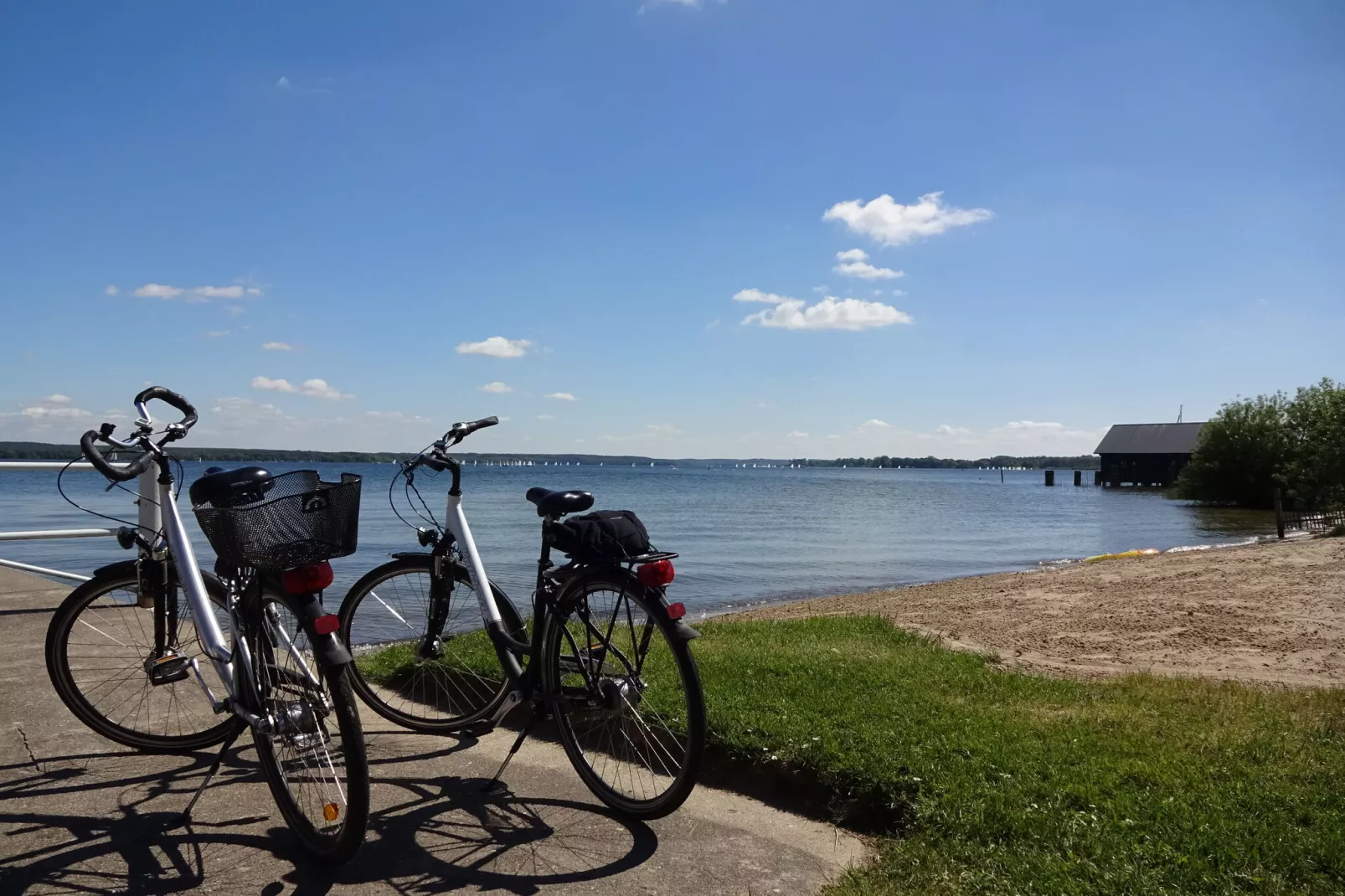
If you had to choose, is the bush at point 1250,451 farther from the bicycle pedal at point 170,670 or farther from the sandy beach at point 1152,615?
the bicycle pedal at point 170,670

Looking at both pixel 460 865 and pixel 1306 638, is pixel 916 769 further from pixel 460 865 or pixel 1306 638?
pixel 1306 638

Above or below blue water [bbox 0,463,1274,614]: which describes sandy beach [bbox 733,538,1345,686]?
above

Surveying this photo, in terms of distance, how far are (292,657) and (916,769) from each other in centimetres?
247

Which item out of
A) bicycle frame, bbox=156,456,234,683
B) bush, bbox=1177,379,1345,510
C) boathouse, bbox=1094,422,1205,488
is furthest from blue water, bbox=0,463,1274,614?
boathouse, bbox=1094,422,1205,488

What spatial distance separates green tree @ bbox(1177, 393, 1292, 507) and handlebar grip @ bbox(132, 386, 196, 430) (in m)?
61.8

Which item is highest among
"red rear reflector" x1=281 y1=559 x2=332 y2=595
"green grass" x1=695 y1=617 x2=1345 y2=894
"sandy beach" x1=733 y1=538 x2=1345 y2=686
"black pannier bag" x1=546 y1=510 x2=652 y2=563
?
"black pannier bag" x1=546 y1=510 x2=652 y2=563

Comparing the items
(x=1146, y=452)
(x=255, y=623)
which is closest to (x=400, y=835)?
(x=255, y=623)

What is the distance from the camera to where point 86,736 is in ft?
14.7

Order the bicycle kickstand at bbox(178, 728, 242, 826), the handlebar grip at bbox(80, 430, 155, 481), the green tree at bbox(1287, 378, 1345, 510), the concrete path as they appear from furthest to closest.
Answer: the green tree at bbox(1287, 378, 1345, 510)
the handlebar grip at bbox(80, 430, 155, 481)
the bicycle kickstand at bbox(178, 728, 242, 826)
the concrete path

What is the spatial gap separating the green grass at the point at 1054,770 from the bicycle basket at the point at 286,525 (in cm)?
203

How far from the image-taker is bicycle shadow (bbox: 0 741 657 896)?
3107mm

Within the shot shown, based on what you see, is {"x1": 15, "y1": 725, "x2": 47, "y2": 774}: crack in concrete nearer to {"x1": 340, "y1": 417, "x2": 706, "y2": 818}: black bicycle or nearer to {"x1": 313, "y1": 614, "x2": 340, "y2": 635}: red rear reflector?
{"x1": 340, "y1": 417, "x2": 706, "y2": 818}: black bicycle

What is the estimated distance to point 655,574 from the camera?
11.6 feet

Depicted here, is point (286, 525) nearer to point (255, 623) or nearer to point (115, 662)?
point (255, 623)
